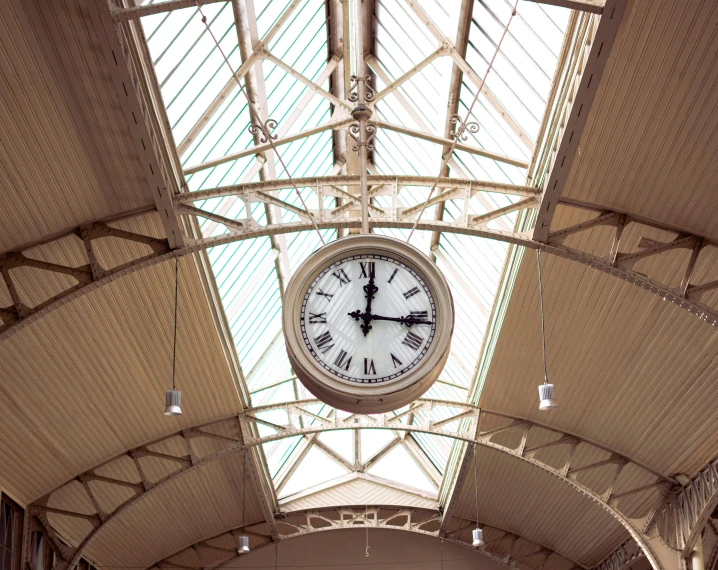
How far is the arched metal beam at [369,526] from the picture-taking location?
33.9 meters

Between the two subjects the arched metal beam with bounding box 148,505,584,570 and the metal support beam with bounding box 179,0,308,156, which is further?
the arched metal beam with bounding box 148,505,584,570

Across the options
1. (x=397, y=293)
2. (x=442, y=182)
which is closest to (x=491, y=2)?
(x=442, y=182)

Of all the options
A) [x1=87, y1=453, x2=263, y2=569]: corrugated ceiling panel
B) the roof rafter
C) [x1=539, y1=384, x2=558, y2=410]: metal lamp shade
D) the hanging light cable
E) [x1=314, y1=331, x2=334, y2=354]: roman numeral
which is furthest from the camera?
[x1=87, y1=453, x2=263, y2=569]: corrugated ceiling panel

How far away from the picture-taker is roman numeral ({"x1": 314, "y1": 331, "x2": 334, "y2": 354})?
32.7 feet

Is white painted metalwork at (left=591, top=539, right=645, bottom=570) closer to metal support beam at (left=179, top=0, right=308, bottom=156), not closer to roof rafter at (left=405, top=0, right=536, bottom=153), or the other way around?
roof rafter at (left=405, top=0, right=536, bottom=153)

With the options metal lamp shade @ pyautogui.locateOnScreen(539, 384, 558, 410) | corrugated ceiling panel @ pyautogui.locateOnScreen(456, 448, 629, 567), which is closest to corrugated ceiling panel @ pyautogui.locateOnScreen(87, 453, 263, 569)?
corrugated ceiling panel @ pyautogui.locateOnScreen(456, 448, 629, 567)

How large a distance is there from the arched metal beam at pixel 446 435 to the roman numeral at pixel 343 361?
15.2 meters

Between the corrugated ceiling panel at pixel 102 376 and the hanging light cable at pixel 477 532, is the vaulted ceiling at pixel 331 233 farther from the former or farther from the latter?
the hanging light cable at pixel 477 532

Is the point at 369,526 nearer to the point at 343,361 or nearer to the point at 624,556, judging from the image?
the point at 624,556

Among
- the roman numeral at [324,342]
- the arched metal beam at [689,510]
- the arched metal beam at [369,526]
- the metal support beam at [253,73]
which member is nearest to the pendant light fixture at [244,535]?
the arched metal beam at [369,526]

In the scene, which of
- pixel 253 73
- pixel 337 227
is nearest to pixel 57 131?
pixel 337 227

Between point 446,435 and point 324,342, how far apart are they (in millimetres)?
16076

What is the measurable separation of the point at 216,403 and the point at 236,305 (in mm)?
3287

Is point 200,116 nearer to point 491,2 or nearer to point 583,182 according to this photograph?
point 491,2
